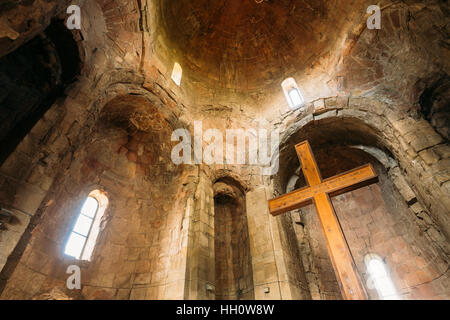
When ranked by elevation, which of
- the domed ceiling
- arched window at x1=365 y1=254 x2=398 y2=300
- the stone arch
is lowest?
arched window at x1=365 y1=254 x2=398 y2=300

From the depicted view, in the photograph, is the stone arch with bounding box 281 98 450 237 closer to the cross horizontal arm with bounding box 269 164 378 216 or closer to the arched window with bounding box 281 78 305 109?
the arched window with bounding box 281 78 305 109

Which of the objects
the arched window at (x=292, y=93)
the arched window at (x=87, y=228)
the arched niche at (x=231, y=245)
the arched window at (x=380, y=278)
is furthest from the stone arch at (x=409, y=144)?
the arched window at (x=87, y=228)

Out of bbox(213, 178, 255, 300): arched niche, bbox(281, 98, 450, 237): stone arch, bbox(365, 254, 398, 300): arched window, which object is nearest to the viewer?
bbox(281, 98, 450, 237): stone arch

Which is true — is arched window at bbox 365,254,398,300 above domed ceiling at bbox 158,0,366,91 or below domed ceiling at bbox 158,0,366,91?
below

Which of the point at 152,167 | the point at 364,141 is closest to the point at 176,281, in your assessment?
the point at 152,167

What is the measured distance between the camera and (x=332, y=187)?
4613 millimetres

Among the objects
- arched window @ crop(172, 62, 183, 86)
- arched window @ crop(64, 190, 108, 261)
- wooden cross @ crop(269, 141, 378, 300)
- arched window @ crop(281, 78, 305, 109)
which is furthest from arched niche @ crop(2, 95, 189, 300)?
arched window @ crop(281, 78, 305, 109)

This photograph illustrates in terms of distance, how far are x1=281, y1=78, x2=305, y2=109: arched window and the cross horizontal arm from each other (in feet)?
16.2

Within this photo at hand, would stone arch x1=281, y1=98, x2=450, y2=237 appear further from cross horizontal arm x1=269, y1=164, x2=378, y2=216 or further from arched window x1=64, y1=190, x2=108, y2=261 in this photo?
arched window x1=64, y1=190, x2=108, y2=261

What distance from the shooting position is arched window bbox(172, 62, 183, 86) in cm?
880

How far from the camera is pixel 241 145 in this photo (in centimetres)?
854

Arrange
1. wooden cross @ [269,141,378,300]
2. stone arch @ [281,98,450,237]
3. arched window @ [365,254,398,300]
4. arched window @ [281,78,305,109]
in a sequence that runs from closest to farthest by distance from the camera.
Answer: wooden cross @ [269,141,378,300] → stone arch @ [281,98,450,237] → arched window @ [365,254,398,300] → arched window @ [281,78,305,109]

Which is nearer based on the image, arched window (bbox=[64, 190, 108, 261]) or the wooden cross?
the wooden cross

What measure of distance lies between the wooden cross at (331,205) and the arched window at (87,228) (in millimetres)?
4623
